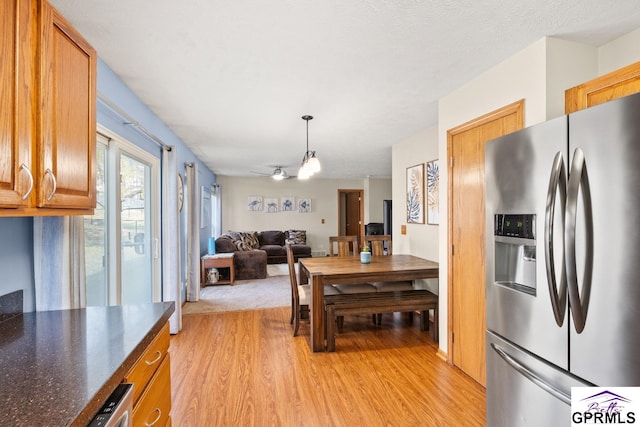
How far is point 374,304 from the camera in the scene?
10.00 ft

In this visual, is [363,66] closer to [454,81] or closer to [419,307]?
[454,81]

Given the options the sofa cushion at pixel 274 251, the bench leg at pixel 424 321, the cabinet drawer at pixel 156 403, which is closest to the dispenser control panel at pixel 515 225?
the cabinet drawer at pixel 156 403

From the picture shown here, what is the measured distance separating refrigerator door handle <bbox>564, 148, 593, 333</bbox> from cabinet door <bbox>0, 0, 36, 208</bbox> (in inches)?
75.6

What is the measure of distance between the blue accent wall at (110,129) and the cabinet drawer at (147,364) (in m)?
0.68

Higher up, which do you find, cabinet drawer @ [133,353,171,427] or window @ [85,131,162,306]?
window @ [85,131,162,306]

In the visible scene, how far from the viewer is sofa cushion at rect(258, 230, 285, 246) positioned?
799 cm

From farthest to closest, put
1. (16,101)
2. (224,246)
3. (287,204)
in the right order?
1. (287,204)
2. (224,246)
3. (16,101)

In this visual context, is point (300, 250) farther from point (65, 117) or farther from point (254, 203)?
point (65, 117)

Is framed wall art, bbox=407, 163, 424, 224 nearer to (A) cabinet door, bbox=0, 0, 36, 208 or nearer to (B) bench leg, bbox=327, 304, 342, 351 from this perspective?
(B) bench leg, bbox=327, 304, 342, 351

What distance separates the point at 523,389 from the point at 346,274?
1751 millimetres

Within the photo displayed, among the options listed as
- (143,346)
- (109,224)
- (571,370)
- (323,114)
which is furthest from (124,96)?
(571,370)

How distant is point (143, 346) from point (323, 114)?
260 cm

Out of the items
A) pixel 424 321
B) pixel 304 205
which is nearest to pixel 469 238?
pixel 424 321

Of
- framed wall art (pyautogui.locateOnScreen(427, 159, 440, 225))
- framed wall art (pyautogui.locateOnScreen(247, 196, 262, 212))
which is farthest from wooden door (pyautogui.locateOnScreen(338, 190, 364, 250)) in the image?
framed wall art (pyautogui.locateOnScreen(427, 159, 440, 225))
